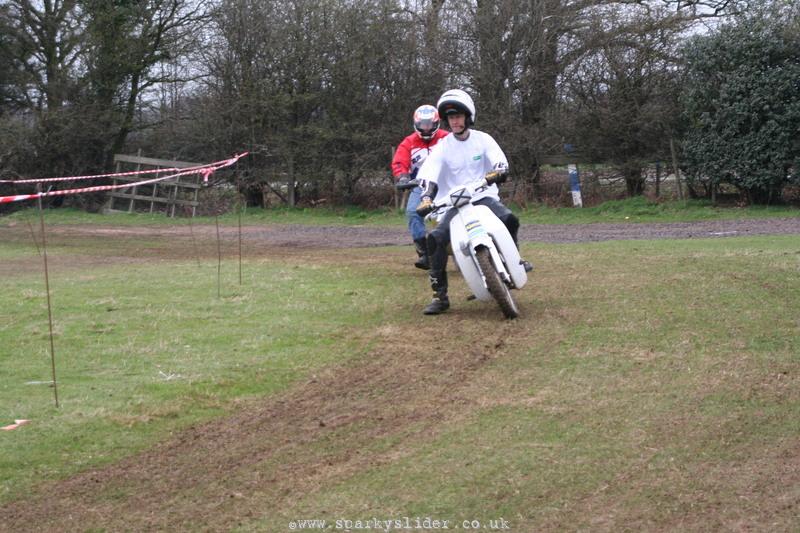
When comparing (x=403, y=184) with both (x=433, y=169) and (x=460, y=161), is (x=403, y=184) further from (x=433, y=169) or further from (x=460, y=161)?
(x=460, y=161)

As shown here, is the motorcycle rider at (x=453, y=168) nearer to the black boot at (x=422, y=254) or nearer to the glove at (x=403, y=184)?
the glove at (x=403, y=184)

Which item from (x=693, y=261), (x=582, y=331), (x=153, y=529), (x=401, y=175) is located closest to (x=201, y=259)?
(x=401, y=175)

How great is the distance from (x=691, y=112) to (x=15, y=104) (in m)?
19.4

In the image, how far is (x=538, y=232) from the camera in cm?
2050

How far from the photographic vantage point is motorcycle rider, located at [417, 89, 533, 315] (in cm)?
1062

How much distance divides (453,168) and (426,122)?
232 centimetres

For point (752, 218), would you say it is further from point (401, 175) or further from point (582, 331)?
point (582, 331)

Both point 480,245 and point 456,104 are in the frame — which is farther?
point 456,104

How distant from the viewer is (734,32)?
23.1 meters

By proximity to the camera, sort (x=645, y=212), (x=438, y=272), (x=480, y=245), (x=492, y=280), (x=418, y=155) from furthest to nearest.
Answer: (x=645, y=212) → (x=418, y=155) → (x=438, y=272) → (x=480, y=245) → (x=492, y=280)

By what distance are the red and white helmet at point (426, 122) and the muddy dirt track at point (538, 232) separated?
5.91m

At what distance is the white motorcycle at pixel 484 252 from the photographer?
387 inches

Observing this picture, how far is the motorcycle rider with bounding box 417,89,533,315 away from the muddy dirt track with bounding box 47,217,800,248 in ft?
25.8

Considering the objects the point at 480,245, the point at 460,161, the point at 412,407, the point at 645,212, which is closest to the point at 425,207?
the point at 460,161
